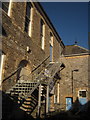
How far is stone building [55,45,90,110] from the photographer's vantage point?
14.5 meters

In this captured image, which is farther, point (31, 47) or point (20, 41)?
point (31, 47)

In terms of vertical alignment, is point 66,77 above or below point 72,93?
Result: above

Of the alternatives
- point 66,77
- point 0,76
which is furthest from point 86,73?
point 0,76

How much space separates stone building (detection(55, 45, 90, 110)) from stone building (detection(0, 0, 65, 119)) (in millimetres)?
3564

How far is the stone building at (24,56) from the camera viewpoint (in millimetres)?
7473

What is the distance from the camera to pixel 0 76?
721 centimetres

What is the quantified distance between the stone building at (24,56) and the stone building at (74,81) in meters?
3.56

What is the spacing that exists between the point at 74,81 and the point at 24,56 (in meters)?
7.91

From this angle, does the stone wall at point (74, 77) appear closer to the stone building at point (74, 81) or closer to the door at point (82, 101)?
the stone building at point (74, 81)

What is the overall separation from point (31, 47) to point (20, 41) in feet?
4.59

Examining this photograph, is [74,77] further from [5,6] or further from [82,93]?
[5,6]

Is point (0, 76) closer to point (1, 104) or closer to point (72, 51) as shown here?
point (1, 104)

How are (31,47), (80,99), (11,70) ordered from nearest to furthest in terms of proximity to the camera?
1. (11,70)
2. (31,47)
3. (80,99)

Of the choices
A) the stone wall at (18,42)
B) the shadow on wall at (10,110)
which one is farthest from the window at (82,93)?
the shadow on wall at (10,110)
